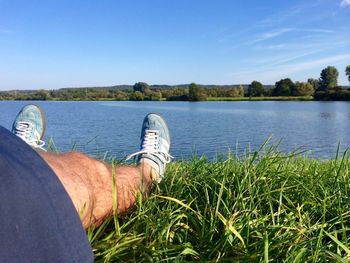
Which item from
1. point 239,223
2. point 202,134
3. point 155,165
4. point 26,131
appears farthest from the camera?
point 202,134

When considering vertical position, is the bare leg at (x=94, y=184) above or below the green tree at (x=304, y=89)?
below

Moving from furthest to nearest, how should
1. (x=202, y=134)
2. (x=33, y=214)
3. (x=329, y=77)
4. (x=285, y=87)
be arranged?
(x=329, y=77), (x=285, y=87), (x=202, y=134), (x=33, y=214)

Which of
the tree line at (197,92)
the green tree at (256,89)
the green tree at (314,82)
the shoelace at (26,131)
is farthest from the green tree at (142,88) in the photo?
the shoelace at (26,131)

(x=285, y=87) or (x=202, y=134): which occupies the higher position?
(x=285, y=87)

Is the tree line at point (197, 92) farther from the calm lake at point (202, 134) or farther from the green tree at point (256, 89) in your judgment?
the calm lake at point (202, 134)

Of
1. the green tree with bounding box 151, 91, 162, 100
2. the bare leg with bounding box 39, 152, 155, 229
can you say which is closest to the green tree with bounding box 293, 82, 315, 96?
the green tree with bounding box 151, 91, 162, 100

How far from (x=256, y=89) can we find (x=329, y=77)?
576 inches

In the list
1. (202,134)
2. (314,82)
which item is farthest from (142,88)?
(202,134)

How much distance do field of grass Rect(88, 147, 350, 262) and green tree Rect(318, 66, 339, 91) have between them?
67.8m

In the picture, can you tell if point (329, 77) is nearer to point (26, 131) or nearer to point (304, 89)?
point (304, 89)

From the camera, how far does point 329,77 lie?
66000mm

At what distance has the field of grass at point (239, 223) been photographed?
122 centimetres

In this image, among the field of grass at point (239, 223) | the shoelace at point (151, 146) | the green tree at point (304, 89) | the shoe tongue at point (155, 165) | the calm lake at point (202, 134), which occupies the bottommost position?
the calm lake at point (202, 134)

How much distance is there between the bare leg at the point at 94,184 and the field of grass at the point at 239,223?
0.06m
